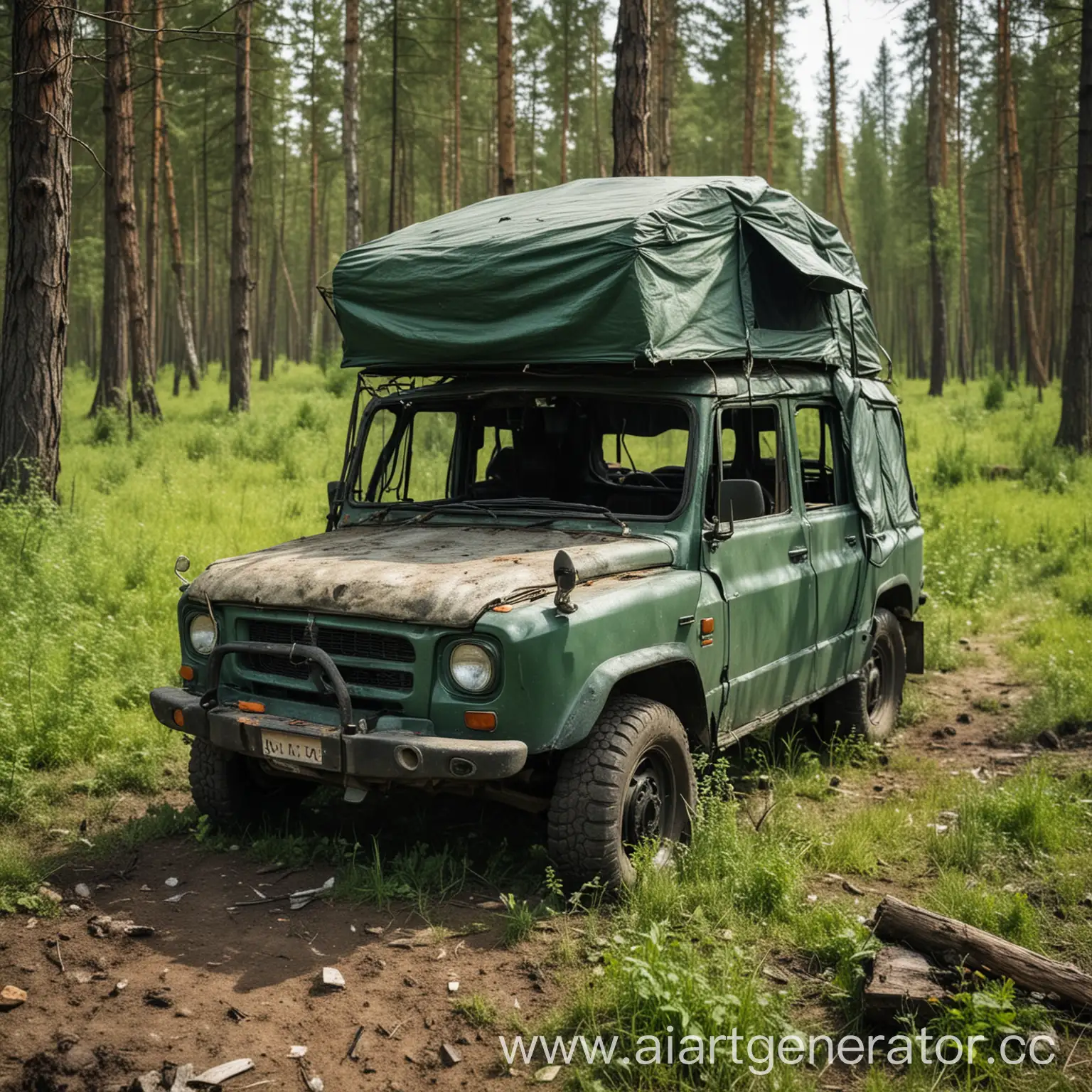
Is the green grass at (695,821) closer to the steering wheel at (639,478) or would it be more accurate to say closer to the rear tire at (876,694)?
the rear tire at (876,694)

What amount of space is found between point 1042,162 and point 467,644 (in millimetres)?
39574

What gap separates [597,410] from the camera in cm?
593

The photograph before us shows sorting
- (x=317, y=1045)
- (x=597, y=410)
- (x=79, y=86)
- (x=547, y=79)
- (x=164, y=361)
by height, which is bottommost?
(x=317, y=1045)

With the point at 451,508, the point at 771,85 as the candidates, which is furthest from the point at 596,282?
the point at 771,85

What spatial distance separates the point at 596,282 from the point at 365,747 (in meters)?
2.46

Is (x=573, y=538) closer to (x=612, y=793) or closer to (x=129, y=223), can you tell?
(x=612, y=793)

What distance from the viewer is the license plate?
4.45 m

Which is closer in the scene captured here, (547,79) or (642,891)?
(642,891)

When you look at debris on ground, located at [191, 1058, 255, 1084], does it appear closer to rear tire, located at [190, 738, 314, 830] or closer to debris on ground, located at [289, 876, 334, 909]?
debris on ground, located at [289, 876, 334, 909]

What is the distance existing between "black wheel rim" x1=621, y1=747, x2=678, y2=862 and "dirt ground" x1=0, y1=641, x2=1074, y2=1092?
2.00 feet

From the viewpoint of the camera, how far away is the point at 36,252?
393 inches

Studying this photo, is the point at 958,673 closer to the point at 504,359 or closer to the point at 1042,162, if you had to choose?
the point at 504,359

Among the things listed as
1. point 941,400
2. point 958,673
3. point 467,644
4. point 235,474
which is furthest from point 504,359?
point 941,400

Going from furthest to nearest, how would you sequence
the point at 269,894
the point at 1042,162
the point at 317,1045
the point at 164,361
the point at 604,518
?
the point at 164,361 → the point at 1042,162 → the point at 604,518 → the point at 269,894 → the point at 317,1045
